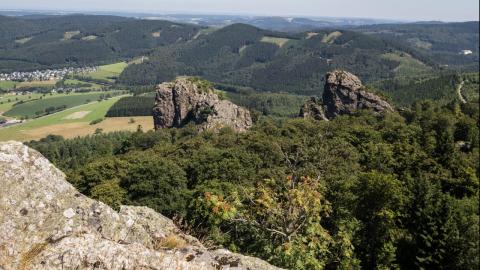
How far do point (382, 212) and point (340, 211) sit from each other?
16.1ft

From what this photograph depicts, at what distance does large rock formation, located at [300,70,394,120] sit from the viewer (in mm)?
142500

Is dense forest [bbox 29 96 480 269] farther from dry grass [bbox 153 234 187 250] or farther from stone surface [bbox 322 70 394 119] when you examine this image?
stone surface [bbox 322 70 394 119]

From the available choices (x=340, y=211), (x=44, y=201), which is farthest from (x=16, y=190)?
(x=340, y=211)

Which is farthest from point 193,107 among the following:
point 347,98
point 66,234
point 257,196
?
point 66,234

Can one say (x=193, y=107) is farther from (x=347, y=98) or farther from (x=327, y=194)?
(x=327, y=194)

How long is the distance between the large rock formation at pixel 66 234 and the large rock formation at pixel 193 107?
118 m

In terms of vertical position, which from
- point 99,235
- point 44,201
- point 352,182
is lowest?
point 352,182

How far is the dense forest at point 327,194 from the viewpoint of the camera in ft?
89.5

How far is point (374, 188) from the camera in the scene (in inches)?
1944

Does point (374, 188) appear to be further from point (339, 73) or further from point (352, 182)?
point (339, 73)

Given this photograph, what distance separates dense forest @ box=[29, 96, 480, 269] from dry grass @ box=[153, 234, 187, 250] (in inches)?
67.7

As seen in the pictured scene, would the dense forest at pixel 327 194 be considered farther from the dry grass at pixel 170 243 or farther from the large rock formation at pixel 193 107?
the large rock formation at pixel 193 107

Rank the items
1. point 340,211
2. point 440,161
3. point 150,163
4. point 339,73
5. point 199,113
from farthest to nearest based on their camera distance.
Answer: point 339,73
point 199,113
point 440,161
point 150,163
point 340,211

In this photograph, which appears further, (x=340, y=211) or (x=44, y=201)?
(x=340, y=211)
